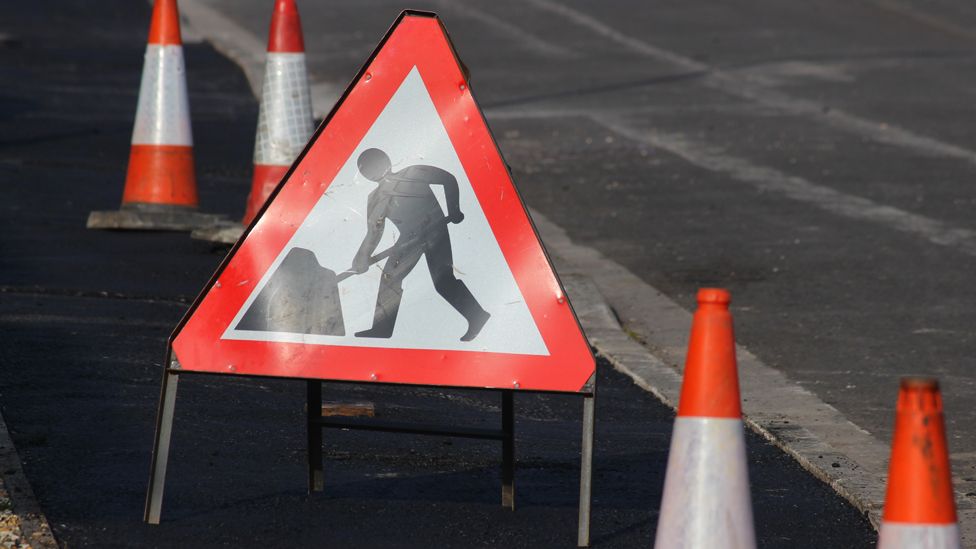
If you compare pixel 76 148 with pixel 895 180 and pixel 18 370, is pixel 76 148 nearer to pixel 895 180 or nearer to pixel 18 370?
pixel 895 180

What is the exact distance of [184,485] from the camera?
5145 millimetres

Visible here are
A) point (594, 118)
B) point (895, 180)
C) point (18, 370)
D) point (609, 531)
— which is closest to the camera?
point (609, 531)

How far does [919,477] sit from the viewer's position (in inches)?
134

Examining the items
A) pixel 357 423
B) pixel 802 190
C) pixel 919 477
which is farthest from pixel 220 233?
pixel 919 477

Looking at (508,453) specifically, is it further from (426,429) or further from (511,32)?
(511,32)

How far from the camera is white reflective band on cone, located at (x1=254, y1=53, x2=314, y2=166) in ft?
29.6

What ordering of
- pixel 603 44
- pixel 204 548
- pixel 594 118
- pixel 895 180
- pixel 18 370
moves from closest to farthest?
1. pixel 204 548
2. pixel 18 370
3. pixel 895 180
4. pixel 594 118
5. pixel 603 44

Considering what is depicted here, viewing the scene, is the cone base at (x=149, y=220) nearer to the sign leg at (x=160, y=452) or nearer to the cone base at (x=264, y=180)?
the cone base at (x=264, y=180)

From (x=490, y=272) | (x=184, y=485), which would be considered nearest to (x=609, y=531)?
(x=490, y=272)

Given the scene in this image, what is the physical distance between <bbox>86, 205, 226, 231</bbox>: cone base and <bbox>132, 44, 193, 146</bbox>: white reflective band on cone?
0.36m

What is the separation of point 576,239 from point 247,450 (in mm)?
4863

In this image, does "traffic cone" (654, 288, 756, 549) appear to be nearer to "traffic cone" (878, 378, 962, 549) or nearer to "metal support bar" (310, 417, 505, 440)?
"traffic cone" (878, 378, 962, 549)

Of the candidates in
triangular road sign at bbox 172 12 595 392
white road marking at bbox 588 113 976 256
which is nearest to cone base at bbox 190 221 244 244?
white road marking at bbox 588 113 976 256

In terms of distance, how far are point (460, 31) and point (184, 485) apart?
55.9 feet
